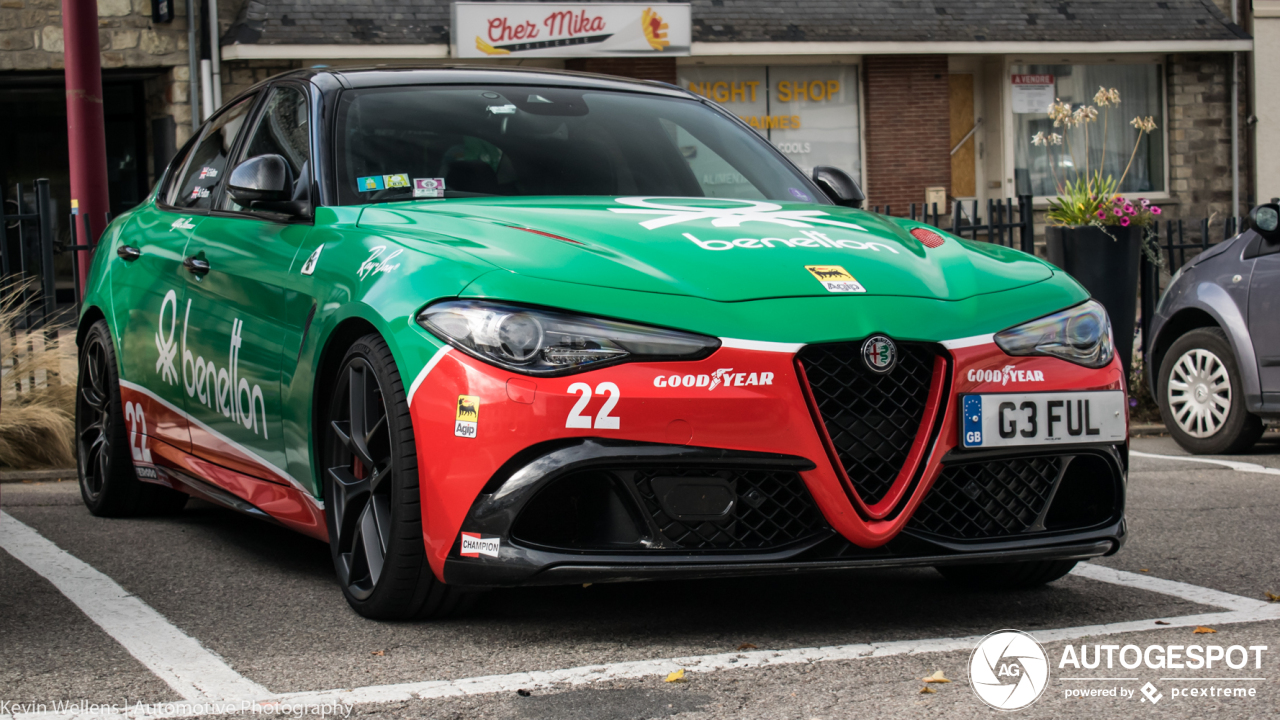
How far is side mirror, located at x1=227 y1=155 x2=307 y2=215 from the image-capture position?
4496mm

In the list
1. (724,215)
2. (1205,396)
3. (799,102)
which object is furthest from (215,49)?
(724,215)

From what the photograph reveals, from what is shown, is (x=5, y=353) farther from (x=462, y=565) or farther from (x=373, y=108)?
(x=462, y=565)

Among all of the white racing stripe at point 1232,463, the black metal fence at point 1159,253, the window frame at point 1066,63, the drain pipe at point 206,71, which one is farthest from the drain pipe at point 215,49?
the white racing stripe at point 1232,463

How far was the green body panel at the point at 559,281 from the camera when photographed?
3.56 m

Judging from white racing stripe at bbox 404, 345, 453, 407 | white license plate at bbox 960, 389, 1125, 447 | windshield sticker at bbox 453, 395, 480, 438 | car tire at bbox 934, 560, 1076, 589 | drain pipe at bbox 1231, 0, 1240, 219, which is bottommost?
car tire at bbox 934, 560, 1076, 589

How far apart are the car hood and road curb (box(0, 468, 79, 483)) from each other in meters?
4.29

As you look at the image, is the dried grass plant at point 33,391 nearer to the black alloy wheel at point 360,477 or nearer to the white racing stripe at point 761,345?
the black alloy wheel at point 360,477

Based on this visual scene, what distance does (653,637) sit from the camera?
3.77 metres

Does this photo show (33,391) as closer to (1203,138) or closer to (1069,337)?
(1069,337)

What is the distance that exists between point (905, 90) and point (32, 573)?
1861 cm

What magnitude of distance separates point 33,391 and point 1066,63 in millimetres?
17930

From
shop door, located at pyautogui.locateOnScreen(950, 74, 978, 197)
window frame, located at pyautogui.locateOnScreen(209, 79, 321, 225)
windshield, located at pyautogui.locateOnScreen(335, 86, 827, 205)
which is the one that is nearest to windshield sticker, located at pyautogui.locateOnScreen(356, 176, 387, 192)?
windshield, located at pyautogui.locateOnScreen(335, 86, 827, 205)

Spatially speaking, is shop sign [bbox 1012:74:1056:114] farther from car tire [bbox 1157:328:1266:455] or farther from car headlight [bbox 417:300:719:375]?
car headlight [bbox 417:300:719:375]

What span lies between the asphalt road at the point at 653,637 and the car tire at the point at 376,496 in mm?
88
